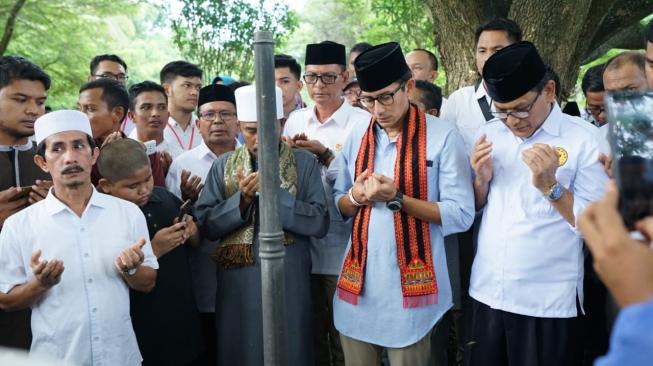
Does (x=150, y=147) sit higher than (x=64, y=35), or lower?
lower

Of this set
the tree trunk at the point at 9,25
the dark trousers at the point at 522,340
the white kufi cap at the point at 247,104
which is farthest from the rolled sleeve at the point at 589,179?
the tree trunk at the point at 9,25

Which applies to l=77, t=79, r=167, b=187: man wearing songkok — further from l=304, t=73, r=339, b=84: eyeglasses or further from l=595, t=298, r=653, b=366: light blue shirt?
l=595, t=298, r=653, b=366: light blue shirt

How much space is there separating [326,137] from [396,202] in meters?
1.59

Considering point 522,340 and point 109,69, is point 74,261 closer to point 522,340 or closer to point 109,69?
point 522,340

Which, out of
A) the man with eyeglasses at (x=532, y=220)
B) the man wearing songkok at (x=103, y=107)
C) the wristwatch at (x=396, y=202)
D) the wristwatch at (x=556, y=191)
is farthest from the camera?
the man wearing songkok at (x=103, y=107)

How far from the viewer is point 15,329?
3.37 m

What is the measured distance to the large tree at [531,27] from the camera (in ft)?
19.0

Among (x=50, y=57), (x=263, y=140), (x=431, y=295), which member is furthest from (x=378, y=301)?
(x=50, y=57)

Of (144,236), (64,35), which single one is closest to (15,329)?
(144,236)

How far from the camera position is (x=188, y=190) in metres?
4.04

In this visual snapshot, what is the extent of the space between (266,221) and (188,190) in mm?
1602

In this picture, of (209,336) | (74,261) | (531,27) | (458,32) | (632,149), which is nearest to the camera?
(632,149)

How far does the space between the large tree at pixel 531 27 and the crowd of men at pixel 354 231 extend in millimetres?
1917

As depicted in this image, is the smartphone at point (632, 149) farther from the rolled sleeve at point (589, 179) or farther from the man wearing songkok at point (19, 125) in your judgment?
the man wearing songkok at point (19, 125)
